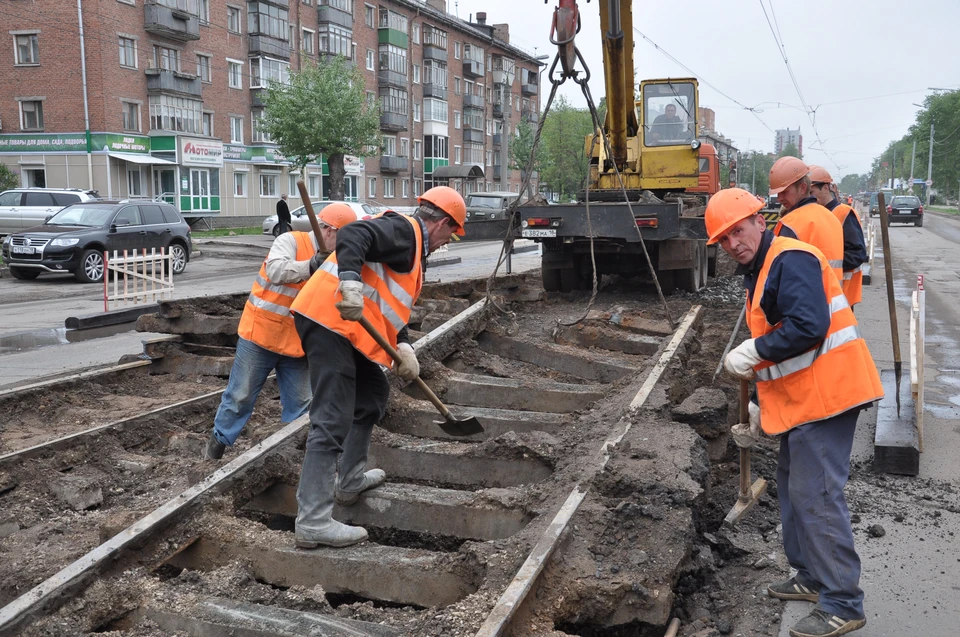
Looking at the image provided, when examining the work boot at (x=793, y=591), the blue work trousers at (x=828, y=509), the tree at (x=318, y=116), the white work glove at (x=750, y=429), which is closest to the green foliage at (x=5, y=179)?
the tree at (x=318, y=116)

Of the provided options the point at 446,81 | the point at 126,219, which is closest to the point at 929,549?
the point at 126,219

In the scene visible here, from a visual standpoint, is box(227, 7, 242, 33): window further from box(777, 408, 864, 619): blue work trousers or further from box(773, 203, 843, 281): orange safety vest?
box(777, 408, 864, 619): blue work trousers

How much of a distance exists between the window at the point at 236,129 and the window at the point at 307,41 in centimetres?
637

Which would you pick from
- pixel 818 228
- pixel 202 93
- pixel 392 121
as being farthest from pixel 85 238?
pixel 392 121

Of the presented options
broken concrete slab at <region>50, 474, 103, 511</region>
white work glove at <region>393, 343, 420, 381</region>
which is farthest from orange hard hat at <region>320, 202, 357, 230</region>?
broken concrete slab at <region>50, 474, 103, 511</region>

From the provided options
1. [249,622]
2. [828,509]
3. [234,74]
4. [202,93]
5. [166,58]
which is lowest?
[249,622]

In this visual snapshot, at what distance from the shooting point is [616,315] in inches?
404

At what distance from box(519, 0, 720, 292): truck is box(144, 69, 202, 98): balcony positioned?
3063cm

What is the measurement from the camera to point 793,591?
393cm

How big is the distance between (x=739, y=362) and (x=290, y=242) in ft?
9.78

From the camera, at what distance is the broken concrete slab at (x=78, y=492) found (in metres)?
5.07

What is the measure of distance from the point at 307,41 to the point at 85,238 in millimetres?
34006

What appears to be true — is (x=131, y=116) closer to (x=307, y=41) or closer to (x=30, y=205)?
(x=307, y=41)

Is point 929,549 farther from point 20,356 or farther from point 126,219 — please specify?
point 126,219
